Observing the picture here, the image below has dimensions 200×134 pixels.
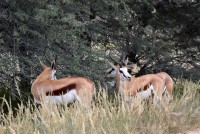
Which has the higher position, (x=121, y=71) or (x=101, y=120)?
(x=121, y=71)

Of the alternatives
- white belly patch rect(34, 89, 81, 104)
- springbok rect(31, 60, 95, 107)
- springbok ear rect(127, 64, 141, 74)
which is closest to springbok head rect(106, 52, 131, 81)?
springbok ear rect(127, 64, 141, 74)

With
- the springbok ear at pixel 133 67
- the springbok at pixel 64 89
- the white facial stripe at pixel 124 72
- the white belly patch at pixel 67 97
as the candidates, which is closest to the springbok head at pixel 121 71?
the white facial stripe at pixel 124 72

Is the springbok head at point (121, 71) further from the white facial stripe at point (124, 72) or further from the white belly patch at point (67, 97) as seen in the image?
the white belly patch at point (67, 97)

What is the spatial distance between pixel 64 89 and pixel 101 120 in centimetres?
164

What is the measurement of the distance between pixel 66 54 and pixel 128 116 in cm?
312

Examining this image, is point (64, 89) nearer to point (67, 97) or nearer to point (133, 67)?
point (67, 97)

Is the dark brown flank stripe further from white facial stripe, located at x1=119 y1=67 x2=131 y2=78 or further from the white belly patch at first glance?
white facial stripe, located at x1=119 y1=67 x2=131 y2=78

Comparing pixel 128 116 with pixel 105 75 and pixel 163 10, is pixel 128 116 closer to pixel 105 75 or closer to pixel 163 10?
pixel 105 75

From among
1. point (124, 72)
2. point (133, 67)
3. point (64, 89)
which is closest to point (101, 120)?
point (64, 89)

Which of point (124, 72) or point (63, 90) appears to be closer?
point (63, 90)

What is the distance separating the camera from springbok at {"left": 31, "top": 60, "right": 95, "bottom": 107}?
7484 millimetres

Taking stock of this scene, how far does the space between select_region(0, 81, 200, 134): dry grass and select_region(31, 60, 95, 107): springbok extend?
3.24ft

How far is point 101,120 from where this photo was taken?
6.07 m

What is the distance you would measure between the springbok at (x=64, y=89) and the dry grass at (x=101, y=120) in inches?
38.9
